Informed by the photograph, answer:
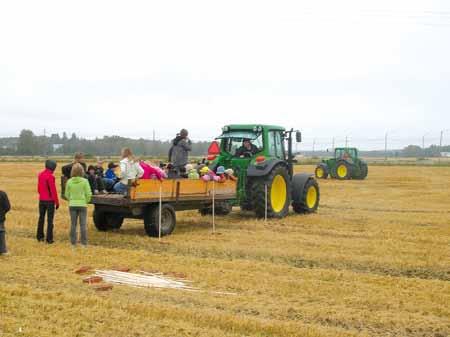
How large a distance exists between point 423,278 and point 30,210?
36.6 feet

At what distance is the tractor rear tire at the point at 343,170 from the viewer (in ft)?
115

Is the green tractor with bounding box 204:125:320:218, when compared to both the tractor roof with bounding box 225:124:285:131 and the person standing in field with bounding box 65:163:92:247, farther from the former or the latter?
the person standing in field with bounding box 65:163:92:247

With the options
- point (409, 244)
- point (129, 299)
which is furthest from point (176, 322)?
point (409, 244)

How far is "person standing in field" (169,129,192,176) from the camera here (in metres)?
13.7

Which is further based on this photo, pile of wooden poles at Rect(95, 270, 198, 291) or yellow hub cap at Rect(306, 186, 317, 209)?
yellow hub cap at Rect(306, 186, 317, 209)

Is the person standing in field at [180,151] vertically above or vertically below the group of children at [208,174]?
above

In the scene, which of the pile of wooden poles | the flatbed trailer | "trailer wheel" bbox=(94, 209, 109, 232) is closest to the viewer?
the pile of wooden poles

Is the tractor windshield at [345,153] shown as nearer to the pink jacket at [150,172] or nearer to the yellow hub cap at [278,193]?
the yellow hub cap at [278,193]

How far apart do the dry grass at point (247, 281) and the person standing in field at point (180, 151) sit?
4.44 ft

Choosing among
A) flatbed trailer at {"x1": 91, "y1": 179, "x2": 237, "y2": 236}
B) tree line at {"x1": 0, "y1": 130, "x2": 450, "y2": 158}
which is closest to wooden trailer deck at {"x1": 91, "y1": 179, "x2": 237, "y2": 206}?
flatbed trailer at {"x1": 91, "y1": 179, "x2": 237, "y2": 236}

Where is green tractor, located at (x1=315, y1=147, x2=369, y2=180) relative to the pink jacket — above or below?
below

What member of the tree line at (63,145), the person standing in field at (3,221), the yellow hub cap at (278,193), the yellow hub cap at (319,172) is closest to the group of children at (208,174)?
the yellow hub cap at (278,193)

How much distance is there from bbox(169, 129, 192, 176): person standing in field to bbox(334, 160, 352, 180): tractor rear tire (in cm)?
2222

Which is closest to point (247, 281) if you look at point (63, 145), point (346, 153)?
point (346, 153)
